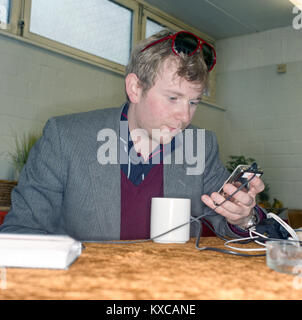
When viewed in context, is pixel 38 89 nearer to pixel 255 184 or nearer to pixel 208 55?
pixel 208 55

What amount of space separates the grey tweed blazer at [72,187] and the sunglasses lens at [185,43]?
0.34 metres

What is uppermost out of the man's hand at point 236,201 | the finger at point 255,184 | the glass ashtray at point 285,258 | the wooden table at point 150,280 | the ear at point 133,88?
the ear at point 133,88

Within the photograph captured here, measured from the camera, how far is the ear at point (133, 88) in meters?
1.47

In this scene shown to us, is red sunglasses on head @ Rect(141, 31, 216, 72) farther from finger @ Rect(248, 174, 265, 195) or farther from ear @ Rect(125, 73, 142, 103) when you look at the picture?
finger @ Rect(248, 174, 265, 195)

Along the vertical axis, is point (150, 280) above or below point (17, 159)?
below

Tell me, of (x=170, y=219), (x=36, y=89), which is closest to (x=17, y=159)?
(x=36, y=89)

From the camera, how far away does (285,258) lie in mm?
615

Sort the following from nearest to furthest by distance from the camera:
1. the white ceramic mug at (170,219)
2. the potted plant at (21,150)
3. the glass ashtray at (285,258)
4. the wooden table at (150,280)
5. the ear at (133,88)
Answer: the wooden table at (150,280)
the glass ashtray at (285,258)
the white ceramic mug at (170,219)
the ear at (133,88)
the potted plant at (21,150)

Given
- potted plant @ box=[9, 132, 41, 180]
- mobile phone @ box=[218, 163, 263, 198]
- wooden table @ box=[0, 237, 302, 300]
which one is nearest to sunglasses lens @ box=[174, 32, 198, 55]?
mobile phone @ box=[218, 163, 263, 198]

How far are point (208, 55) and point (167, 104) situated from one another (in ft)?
0.80

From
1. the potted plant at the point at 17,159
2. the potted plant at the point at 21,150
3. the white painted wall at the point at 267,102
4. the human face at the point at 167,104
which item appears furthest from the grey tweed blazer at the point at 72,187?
the white painted wall at the point at 267,102

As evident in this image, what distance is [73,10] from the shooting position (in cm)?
356

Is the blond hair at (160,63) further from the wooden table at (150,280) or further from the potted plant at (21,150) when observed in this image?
the potted plant at (21,150)

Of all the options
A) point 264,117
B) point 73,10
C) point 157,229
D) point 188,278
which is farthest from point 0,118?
point 264,117
